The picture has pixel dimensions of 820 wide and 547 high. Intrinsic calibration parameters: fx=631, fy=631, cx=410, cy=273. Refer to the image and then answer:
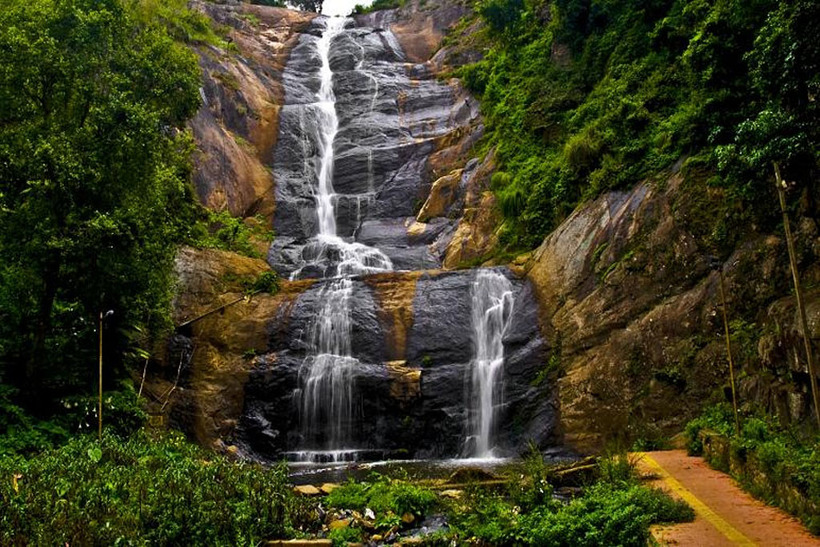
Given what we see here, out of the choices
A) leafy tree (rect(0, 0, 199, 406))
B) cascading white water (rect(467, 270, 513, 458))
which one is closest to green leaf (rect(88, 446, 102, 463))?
leafy tree (rect(0, 0, 199, 406))

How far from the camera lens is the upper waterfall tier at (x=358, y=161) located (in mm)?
29938

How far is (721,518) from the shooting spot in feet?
27.9

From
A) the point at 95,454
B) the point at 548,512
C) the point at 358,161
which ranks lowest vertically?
the point at 548,512

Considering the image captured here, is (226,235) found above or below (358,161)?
below

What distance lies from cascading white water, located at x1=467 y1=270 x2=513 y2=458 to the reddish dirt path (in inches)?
311

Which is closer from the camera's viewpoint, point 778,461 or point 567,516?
point 567,516

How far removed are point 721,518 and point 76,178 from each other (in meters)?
15.1

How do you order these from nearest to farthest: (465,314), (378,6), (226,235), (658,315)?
(658,315) < (465,314) < (226,235) < (378,6)

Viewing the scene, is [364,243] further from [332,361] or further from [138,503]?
[138,503]

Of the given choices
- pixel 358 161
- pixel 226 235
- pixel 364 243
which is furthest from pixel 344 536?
pixel 358 161

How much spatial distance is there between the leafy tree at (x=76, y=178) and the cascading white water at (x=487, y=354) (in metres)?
9.96

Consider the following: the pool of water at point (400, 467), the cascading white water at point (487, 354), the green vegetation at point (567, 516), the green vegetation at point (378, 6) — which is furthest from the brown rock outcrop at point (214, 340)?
the green vegetation at point (378, 6)

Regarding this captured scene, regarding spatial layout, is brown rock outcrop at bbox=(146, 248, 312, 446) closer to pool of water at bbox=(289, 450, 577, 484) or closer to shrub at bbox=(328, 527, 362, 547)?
pool of water at bbox=(289, 450, 577, 484)

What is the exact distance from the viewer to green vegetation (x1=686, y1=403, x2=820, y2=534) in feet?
26.3
